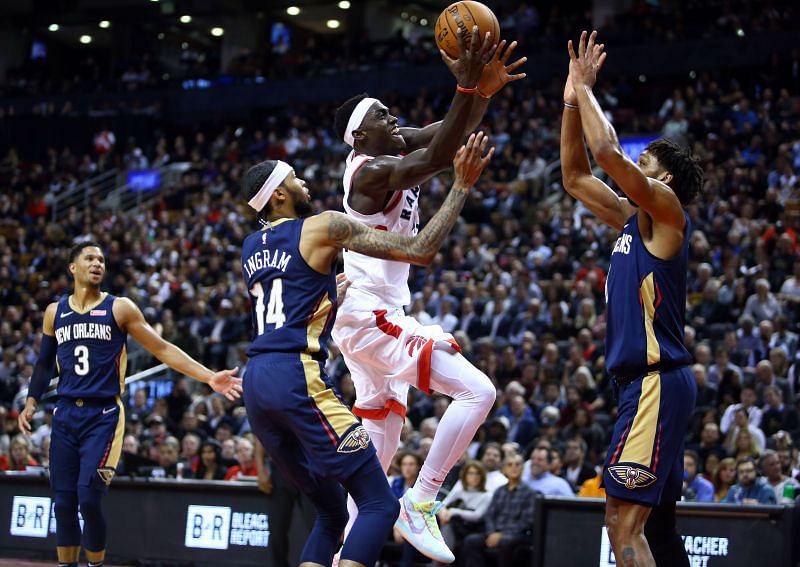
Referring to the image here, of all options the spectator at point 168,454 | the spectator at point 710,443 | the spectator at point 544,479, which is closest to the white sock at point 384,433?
the spectator at point 544,479

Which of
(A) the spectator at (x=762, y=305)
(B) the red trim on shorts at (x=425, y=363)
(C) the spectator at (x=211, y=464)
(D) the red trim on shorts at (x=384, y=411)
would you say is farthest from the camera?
(A) the spectator at (x=762, y=305)

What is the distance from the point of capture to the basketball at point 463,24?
6160 millimetres

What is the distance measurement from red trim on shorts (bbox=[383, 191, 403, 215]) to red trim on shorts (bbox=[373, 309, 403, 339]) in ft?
→ 1.90

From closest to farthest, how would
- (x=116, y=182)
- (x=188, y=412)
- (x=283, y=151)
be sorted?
(x=188, y=412)
(x=283, y=151)
(x=116, y=182)

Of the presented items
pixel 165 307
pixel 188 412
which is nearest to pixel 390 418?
pixel 188 412

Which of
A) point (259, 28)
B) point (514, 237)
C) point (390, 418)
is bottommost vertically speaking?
point (390, 418)

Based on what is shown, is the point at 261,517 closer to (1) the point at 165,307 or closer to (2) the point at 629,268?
(2) the point at 629,268

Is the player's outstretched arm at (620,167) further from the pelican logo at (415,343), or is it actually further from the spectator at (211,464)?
the spectator at (211,464)

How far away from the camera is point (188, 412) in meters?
15.1

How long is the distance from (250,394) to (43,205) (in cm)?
2399

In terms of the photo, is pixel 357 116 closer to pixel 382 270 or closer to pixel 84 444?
pixel 382 270

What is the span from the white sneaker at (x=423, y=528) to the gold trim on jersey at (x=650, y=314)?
5.44 feet

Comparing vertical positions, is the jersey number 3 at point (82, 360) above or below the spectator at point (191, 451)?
above

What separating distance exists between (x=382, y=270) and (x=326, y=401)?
1.37 meters
